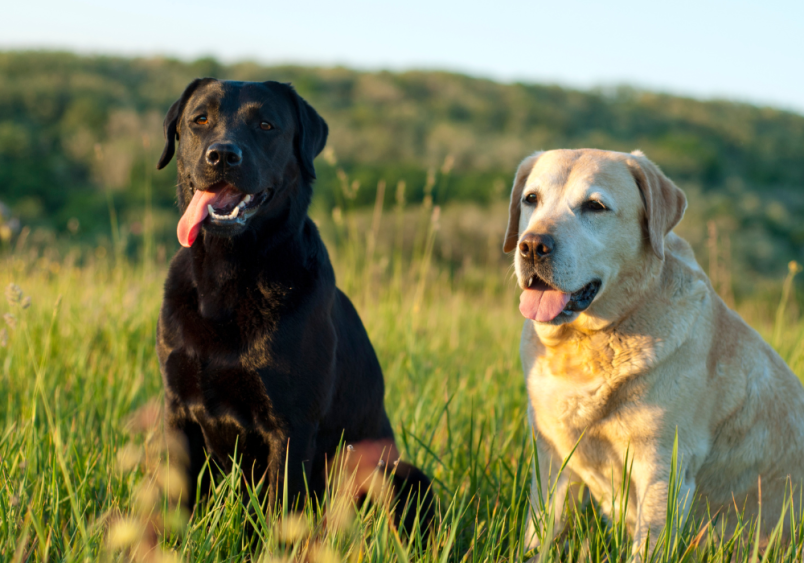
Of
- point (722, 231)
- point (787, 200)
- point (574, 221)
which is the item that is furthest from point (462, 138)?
point (574, 221)

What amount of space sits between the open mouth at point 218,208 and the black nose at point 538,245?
0.97 metres

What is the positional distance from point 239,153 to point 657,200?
1531mm

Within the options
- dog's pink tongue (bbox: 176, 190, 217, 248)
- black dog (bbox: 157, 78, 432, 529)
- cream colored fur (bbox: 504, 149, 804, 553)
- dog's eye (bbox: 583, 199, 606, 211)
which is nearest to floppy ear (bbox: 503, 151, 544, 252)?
cream colored fur (bbox: 504, 149, 804, 553)

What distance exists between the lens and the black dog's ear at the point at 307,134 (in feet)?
8.09

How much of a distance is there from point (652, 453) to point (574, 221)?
83cm

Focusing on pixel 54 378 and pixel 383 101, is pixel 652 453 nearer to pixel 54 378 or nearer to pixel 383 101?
pixel 54 378

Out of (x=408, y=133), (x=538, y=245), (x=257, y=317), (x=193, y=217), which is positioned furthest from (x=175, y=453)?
(x=408, y=133)

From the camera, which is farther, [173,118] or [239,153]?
[173,118]

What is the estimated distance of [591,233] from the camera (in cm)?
216

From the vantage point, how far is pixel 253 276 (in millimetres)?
2199

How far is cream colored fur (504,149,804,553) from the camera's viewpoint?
2.07 meters

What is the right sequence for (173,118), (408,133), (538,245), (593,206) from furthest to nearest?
(408,133) < (173,118) < (593,206) < (538,245)

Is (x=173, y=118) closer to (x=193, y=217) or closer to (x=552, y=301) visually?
(x=193, y=217)

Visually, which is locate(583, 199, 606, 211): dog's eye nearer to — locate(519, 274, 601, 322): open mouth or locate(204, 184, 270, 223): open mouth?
locate(519, 274, 601, 322): open mouth
